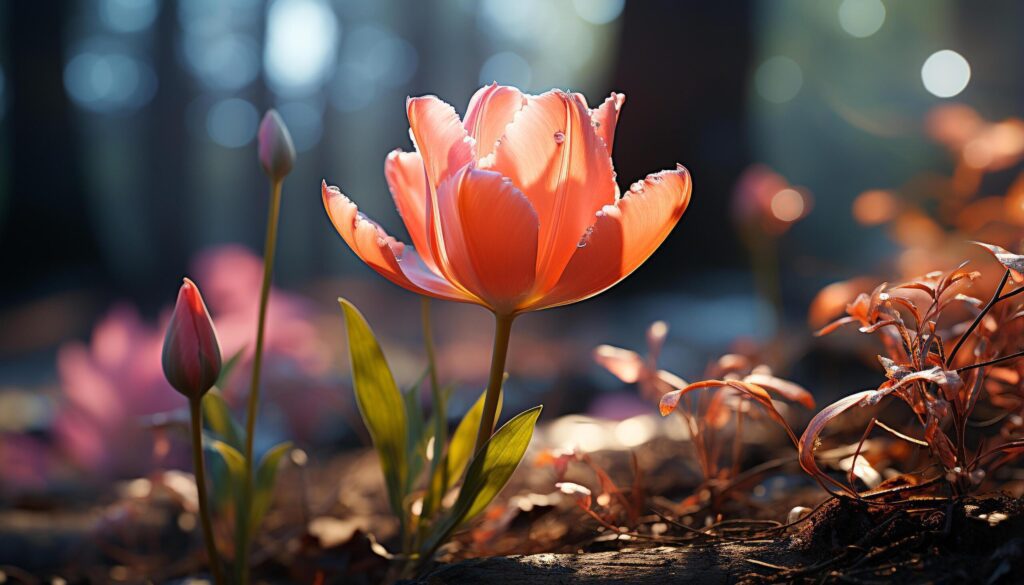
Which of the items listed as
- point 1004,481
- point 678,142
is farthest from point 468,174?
point 678,142

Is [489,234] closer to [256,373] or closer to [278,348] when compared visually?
[256,373]

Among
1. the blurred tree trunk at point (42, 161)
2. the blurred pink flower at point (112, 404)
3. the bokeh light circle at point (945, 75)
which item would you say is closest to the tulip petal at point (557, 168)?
the blurred pink flower at point (112, 404)

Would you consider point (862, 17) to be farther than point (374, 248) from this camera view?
Yes

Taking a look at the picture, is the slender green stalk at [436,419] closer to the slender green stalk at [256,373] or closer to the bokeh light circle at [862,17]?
the slender green stalk at [256,373]

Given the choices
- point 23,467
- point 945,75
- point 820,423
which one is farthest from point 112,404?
point 945,75

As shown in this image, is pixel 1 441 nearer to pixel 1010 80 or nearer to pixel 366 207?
pixel 1010 80

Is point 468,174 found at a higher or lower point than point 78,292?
lower
